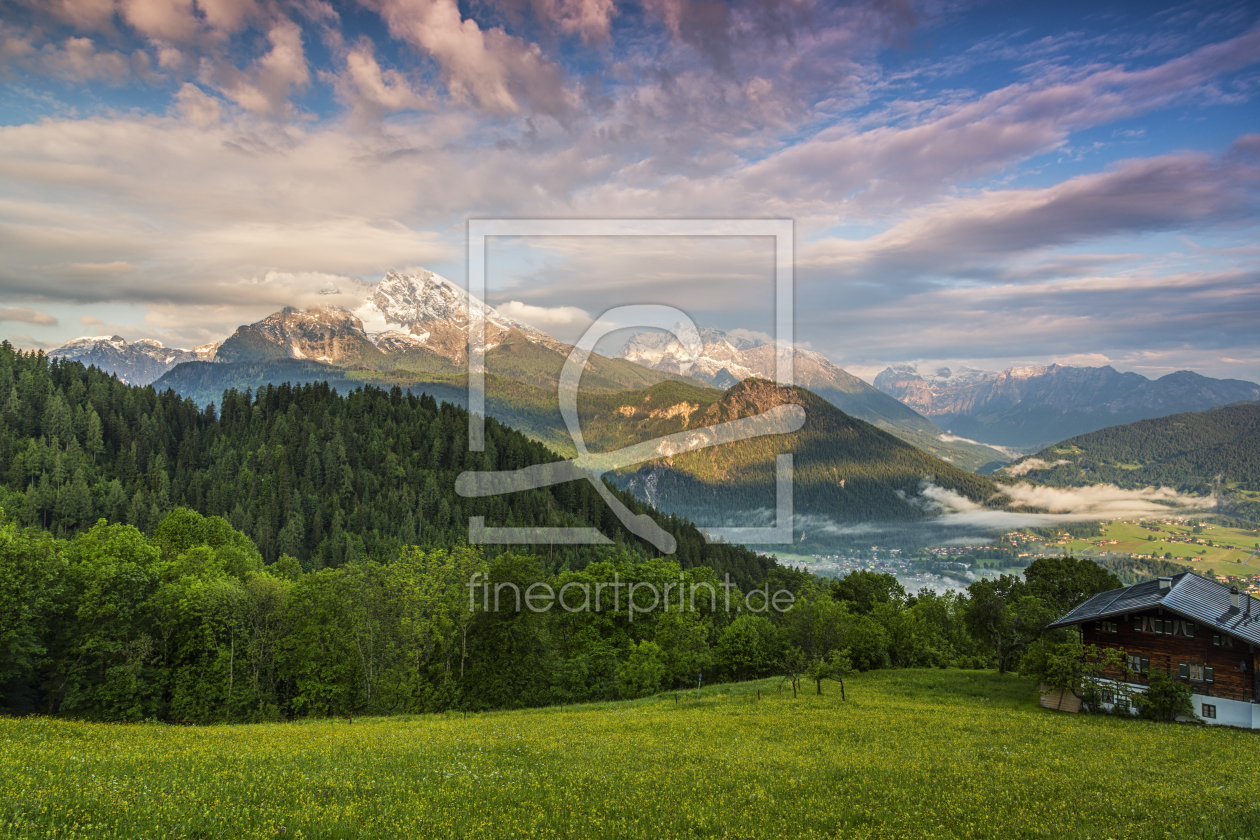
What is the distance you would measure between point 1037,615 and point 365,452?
582 ft

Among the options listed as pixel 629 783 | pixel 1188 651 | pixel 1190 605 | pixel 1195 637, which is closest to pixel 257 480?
pixel 629 783

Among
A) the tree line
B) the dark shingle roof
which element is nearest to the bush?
the dark shingle roof

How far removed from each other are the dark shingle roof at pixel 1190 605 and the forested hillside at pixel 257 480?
103084 millimetres

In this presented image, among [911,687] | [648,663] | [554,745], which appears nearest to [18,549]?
[554,745]

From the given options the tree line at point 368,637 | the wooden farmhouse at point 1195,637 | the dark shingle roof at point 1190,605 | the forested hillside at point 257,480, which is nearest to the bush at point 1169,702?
the wooden farmhouse at point 1195,637

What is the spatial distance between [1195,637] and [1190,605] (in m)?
2.36

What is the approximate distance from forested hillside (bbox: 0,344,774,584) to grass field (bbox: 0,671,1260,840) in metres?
111

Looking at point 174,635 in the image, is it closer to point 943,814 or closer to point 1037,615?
point 943,814

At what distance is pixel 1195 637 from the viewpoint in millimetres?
47469

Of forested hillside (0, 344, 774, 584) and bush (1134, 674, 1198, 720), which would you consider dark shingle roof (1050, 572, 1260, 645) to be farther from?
forested hillside (0, 344, 774, 584)

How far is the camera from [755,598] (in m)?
116

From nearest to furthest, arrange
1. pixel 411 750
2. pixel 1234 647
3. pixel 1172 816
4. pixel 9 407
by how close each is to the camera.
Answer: pixel 1172 816 → pixel 411 750 → pixel 1234 647 → pixel 9 407

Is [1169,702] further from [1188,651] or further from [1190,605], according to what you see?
[1190,605]

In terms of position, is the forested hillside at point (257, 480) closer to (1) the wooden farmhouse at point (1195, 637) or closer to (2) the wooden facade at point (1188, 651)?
(1) the wooden farmhouse at point (1195, 637)
